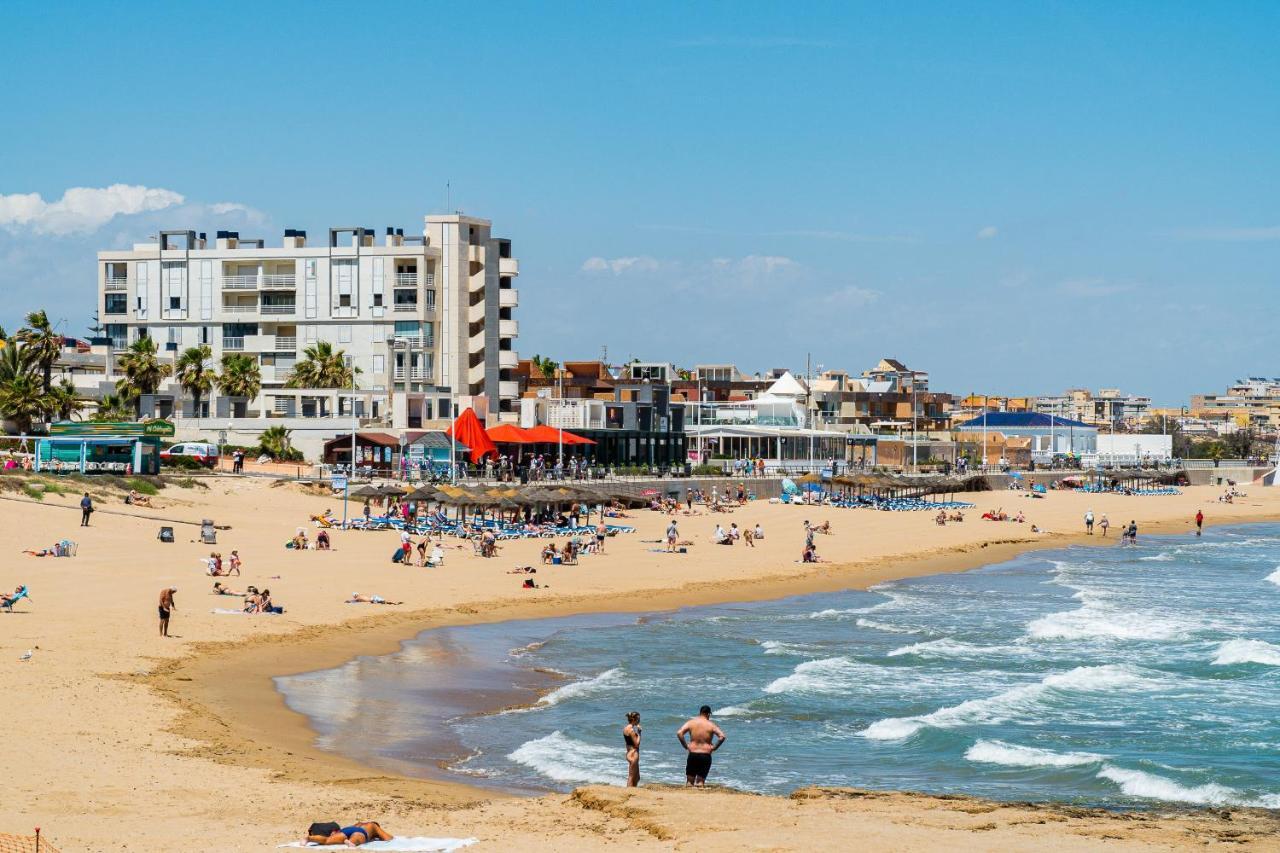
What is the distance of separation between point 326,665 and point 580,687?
5.10m

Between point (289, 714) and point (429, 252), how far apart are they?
65.7 meters

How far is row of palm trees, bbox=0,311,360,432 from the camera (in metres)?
65.6

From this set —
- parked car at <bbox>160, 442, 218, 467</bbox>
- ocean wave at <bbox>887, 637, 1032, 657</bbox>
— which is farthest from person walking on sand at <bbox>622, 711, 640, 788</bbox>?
parked car at <bbox>160, 442, 218, 467</bbox>

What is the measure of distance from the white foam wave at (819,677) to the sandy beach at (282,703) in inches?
341

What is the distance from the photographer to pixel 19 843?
45.9 feet

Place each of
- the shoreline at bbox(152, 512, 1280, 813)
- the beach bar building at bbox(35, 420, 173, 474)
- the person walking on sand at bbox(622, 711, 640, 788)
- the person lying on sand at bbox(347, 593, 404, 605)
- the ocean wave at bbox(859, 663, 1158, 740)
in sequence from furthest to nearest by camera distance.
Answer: the beach bar building at bbox(35, 420, 173, 474), the person lying on sand at bbox(347, 593, 404, 605), the ocean wave at bbox(859, 663, 1158, 740), the shoreline at bbox(152, 512, 1280, 813), the person walking on sand at bbox(622, 711, 640, 788)

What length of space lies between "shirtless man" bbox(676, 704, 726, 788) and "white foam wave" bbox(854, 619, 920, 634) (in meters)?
18.4

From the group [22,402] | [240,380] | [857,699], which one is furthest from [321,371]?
[857,699]

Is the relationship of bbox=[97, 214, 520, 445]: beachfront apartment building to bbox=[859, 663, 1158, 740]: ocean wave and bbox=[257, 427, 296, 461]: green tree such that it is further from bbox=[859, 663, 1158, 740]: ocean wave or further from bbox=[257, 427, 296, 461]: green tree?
bbox=[859, 663, 1158, 740]: ocean wave

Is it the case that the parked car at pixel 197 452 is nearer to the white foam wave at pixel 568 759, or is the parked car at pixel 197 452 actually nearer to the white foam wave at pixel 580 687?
the white foam wave at pixel 580 687

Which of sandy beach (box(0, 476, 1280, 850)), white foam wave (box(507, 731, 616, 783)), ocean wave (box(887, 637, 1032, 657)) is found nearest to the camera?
sandy beach (box(0, 476, 1280, 850))

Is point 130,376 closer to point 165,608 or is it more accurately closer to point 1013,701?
point 165,608

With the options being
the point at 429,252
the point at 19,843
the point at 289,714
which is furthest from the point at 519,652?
the point at 429,252

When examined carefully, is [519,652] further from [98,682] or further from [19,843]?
[19,843]
